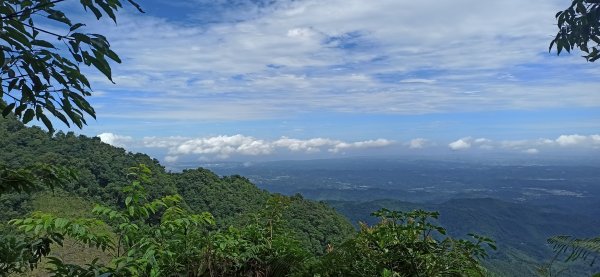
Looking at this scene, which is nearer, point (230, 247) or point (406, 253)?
point (406, 253)

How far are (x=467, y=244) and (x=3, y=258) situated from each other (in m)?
2.99

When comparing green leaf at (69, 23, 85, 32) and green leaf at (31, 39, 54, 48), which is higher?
green leaf at (69, 23, 85, 32)

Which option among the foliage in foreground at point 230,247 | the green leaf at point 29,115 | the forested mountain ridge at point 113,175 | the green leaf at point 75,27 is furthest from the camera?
the forested mountain ridge at point 113,175

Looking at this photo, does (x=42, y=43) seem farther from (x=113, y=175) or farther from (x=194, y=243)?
(x=113, y=175)

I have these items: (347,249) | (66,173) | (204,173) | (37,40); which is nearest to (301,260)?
(347,249)

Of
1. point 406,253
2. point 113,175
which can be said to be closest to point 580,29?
point 406,253

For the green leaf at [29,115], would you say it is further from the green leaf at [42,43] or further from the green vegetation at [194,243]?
the green vegetation at [194,243]

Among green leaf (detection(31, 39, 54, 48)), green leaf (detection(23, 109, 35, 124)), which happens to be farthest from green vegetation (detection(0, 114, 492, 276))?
green leaf (detection(31, 39, 54, 48))

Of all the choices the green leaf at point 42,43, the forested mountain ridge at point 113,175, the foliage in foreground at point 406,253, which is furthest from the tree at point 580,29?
the forested mountain ridge at point 113,175

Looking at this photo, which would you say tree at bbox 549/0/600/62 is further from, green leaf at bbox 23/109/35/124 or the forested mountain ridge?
the forested mountain ridge

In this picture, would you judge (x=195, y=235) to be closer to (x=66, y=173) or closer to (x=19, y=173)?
(x=66, y=173)

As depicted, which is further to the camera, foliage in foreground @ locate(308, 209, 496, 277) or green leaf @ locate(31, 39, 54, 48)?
foliage in foreground @ locate(308, 209, 496, 277)

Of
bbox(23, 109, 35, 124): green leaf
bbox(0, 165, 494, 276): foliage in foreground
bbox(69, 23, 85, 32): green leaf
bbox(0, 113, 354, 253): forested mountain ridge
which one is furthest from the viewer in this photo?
bbox(0, 113, 354, 253): forested mountain ridge

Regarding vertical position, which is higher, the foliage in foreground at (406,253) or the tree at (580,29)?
the tree at (580,29)
